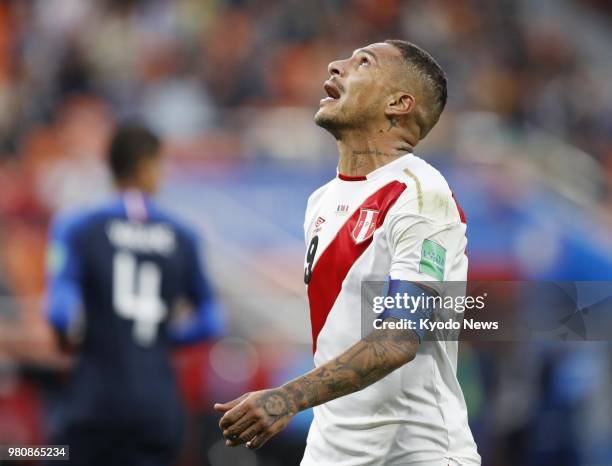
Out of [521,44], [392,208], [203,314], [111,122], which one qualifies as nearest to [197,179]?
[111,122]

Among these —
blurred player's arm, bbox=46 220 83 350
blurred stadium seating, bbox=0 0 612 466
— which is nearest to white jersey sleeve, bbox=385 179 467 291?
blurred player's arm, bbox=46 220 83 350

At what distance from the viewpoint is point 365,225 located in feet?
12.2

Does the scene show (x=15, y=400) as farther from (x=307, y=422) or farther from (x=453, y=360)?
(x=453, y=360)

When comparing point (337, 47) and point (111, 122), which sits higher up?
point (337, 47)

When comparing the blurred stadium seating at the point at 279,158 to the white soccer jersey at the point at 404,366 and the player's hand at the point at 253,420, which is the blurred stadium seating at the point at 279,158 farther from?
the player's hand at the point at 253,420

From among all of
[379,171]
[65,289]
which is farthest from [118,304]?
[379,171]

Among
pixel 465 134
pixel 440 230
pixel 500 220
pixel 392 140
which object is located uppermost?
pixel 465 134

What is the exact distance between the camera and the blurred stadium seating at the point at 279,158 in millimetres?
8539

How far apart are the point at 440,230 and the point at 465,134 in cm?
828

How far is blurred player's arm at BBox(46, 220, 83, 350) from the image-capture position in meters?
5.79

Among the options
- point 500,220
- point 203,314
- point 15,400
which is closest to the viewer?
point 203,314

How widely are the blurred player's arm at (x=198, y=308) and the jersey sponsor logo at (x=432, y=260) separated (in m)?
2.89

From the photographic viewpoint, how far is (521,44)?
14844 millimetres

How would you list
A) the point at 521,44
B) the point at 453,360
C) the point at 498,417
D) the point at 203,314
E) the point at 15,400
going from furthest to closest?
the point at 521,44
the point at 498,417
the point at 15,400
the point at 203,314
the point at 453,360
